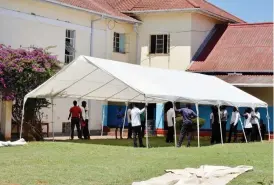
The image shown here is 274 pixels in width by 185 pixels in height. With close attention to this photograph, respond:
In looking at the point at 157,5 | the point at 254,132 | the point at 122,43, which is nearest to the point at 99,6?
the point at 122,43

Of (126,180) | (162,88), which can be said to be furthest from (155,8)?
(126,180)

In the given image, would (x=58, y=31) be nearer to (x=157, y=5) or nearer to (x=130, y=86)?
(x=157, y=5)

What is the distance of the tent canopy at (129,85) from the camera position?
17781 mm

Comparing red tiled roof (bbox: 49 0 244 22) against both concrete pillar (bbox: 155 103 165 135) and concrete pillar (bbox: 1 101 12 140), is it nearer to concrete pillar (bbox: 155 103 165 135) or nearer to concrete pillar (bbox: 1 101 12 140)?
concrete pillar (bbox: 155 103 165 135)

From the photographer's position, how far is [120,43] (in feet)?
95.9

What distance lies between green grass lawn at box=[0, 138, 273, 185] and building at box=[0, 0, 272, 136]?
7.39 meters

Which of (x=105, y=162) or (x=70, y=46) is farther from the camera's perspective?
(x=70, y=46)

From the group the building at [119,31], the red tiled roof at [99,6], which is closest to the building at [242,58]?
the building at [119,31]

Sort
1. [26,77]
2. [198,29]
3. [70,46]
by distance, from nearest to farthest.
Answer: [26,77] → [70,46] → [198,29]

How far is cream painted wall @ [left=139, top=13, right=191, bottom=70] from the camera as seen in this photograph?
93.2 ft

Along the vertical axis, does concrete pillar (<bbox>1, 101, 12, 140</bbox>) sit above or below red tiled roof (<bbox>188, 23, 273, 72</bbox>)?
below

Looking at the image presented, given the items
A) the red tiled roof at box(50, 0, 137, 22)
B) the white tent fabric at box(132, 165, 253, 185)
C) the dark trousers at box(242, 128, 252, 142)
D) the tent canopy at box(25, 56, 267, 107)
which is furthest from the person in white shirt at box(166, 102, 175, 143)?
the white tent fabric at box(132, 165, 253, 185)

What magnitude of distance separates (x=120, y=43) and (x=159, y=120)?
486 centimetres

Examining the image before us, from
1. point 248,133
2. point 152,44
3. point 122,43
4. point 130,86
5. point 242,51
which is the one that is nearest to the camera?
point 130,86
